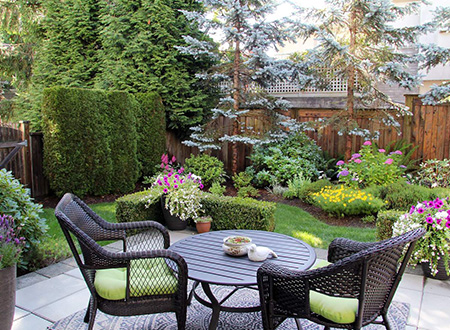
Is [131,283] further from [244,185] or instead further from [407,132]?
[407,132]

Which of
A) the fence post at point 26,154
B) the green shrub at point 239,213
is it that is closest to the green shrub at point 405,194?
the green shrub at point 239,213

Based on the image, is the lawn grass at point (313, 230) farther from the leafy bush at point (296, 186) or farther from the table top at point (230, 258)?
the table top at point (230, 258)

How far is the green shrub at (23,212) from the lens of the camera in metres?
3.62

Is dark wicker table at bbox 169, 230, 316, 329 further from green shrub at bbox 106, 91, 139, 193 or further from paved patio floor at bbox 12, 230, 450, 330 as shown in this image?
green shrub at bbox 106, 91, 139, 193

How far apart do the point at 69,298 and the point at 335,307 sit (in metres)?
2.33


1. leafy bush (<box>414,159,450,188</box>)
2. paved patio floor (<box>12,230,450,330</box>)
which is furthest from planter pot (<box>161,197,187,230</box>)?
leafy bush (<box>414,159,450,188</box>)

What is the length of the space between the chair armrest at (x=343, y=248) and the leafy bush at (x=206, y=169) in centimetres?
511

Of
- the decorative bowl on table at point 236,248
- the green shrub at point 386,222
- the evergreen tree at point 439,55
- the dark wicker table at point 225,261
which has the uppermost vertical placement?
the evergreen tree at point 439,55

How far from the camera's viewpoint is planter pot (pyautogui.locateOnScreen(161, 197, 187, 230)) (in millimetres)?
5320

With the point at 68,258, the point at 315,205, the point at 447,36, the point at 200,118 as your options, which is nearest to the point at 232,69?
the point at 200,118

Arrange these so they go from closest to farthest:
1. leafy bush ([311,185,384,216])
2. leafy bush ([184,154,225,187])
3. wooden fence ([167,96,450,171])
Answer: leafy bush ([311,185,384,216]) → wooden fence ([167,96,450,171]) → leafy bush ([184,154,225,187])

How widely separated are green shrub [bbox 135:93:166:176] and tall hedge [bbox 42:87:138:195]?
451mm

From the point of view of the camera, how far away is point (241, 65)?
8102 millimetres

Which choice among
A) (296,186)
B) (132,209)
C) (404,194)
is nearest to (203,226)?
(132,209)
